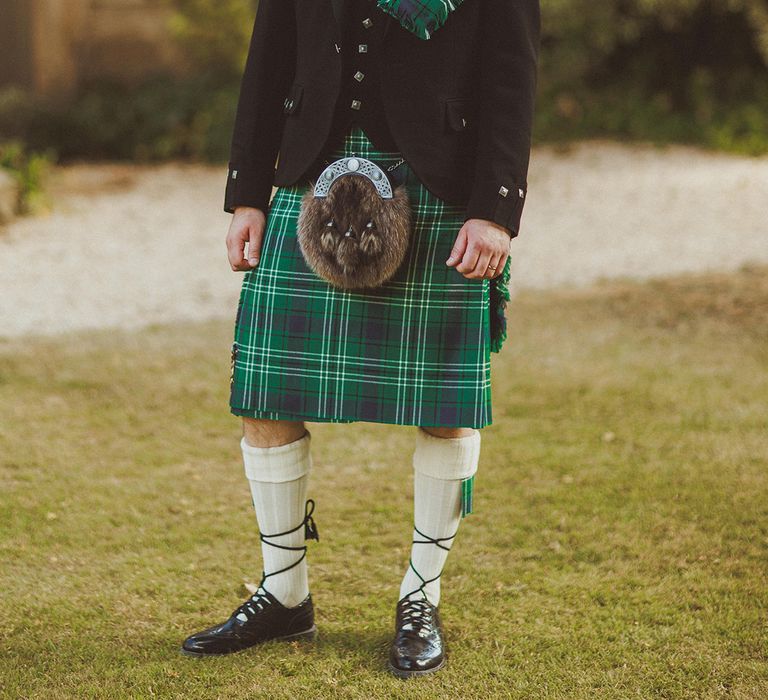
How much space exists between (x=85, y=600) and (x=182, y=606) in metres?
0.25

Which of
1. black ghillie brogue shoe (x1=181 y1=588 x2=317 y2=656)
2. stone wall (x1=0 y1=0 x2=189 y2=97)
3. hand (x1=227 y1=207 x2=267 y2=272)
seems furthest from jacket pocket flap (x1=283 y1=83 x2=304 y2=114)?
stone wall (x1=0 y1=0 x2=189 y2=97)

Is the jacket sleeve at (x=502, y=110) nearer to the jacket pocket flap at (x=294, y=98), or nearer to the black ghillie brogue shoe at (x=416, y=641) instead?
the jacket pocket flap at (x=294, y=98)

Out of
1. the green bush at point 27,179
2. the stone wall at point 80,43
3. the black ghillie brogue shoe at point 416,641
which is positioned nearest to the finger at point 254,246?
the black ghillie brogue shoe at point 416,641

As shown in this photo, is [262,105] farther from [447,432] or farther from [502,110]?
[447,432]

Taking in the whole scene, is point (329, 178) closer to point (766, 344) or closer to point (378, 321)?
point (378, 321)

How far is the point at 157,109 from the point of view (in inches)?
427

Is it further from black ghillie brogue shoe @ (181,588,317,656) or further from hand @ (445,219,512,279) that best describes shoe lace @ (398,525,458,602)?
hand @ (445,219,512,279)

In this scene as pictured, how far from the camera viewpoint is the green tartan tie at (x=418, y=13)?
192cm

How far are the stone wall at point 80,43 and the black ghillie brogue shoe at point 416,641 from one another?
35.0 ft

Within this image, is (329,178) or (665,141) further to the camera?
(665,141)

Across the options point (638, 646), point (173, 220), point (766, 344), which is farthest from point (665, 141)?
point (638, 646)

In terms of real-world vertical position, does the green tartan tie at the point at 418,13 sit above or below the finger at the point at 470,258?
above

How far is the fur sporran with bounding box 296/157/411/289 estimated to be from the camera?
6.40 ft

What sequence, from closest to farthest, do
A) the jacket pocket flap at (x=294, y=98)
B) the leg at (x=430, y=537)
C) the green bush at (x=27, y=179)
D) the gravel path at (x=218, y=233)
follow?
the jacket pocket flap at (x=294, y=98)
the leg at (x=430, y=537)
the gravel path at (x=218, y=233)
the green bush at (x=27, y=179)
